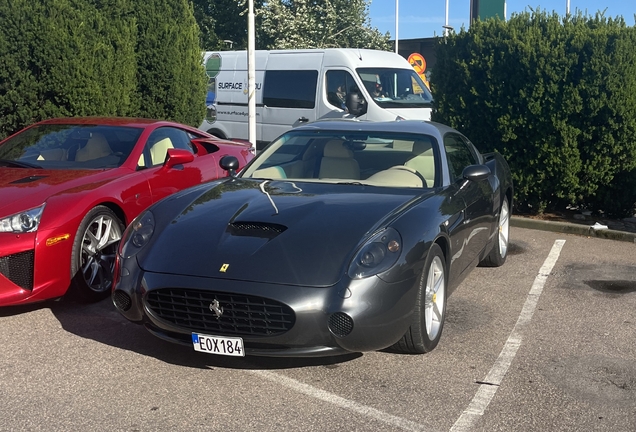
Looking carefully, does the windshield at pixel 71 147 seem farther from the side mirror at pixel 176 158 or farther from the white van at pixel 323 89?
the white van at pixel 323 89

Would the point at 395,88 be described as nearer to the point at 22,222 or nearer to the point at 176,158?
the point at 176,158

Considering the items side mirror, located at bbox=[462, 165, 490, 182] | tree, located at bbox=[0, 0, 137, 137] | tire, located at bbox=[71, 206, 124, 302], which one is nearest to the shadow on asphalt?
tire, located at bbox=[71, 206, 124, 302]

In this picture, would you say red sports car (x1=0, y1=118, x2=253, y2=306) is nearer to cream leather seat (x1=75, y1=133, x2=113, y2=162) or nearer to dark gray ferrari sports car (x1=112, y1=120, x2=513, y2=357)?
cream leather seat (x1=75, y1=133, x2=113, y2=162)

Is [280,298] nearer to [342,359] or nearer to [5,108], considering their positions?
[342,359]

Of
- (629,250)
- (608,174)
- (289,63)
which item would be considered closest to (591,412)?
(629,250)

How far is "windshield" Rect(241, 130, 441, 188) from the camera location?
5.75 m

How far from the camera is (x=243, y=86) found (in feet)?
54.8

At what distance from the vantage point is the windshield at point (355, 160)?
5754 millimetres

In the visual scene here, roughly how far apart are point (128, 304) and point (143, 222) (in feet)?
2.20

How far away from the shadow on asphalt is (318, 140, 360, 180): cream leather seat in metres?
1.54

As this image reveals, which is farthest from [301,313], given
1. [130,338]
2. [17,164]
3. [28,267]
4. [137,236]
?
[17,164]

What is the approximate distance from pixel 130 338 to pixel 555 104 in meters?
6.57

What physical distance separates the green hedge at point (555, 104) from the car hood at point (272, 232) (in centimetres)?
499

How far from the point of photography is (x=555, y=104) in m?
9.74
